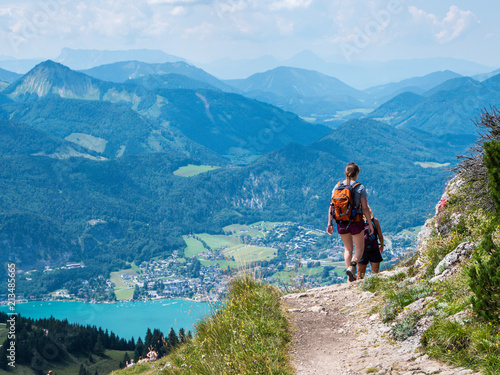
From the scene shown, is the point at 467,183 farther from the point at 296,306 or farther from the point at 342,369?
the point at 342,369

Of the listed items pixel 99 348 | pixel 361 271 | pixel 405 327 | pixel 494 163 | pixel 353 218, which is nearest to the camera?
pixel 405 327

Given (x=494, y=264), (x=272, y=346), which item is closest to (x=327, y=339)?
(x=272, y=346)

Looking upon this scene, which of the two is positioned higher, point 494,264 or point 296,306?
point 494,264

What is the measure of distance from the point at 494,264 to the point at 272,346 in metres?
3.41

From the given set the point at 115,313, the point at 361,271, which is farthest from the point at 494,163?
the point at 115,313

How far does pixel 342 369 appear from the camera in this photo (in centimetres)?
605

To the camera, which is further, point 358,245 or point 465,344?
point 358,245

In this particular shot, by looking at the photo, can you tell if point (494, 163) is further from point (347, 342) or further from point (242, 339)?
point (242, 339)

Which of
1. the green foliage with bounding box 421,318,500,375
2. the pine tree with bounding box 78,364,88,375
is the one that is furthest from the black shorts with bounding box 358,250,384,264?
the pine tree with bounding box 78,364,88,375

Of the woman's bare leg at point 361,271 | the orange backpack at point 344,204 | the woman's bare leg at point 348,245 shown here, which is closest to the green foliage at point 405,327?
the orange backpack at point 344,204

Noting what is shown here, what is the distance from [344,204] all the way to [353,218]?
1.46 ft

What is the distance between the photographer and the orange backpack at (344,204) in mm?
9234

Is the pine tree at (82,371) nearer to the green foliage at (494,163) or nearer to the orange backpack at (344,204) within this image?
the orange backpack at (344,204)

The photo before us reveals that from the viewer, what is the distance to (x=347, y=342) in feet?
23.1
